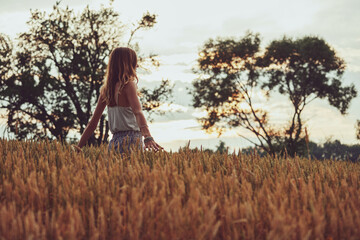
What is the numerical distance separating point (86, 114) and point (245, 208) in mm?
28578

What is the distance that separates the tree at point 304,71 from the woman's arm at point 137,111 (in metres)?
30.0

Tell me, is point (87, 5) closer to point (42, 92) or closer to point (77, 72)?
point (77, 72)

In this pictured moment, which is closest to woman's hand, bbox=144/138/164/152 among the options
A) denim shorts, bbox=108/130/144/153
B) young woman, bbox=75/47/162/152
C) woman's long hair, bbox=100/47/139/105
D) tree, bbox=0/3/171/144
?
young woman, bbox=75/47/162/152

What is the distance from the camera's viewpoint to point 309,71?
115 feet

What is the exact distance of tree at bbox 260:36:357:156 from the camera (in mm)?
34406

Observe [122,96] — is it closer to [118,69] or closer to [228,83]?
[118,69]

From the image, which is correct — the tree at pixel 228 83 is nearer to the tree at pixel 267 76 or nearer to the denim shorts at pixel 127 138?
the tree at pixel 267 76

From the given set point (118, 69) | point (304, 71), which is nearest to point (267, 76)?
point (304, 71)

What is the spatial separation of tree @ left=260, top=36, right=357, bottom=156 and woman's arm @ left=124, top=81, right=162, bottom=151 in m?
30.0

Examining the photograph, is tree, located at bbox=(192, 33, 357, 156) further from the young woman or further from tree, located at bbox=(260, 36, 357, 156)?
the young woman

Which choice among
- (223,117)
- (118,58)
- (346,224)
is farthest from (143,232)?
(223,117)

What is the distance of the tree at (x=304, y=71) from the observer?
3441 centimetres

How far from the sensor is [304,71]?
115 feet

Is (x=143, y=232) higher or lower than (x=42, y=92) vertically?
lower
